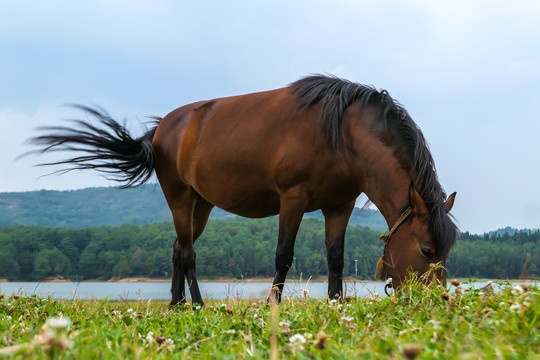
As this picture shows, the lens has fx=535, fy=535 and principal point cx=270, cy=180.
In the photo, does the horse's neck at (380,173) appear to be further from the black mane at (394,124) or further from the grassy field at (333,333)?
the grassy field at (333,333)

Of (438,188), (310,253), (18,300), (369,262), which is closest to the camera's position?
(438,188)

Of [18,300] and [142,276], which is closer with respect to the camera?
[18,300]

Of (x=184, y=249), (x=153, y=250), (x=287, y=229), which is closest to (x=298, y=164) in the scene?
(x=287, y=229)

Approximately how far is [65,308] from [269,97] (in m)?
3.54

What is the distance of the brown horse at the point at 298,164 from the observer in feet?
17.9

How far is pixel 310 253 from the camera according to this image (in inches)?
3952

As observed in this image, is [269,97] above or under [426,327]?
above

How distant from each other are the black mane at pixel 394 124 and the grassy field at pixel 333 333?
1.05 metres

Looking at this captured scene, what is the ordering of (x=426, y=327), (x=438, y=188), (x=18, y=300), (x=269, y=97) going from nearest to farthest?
(x=426, y=327) → (x=438, y=188) → (x=18, y=300) → (x=269, y=97)

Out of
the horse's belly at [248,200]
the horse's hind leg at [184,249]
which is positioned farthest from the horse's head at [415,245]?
the horse's hind leg at [184,249]

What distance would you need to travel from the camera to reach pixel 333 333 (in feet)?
10.9

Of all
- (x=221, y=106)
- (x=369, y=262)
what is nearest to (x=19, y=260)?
(x=369, y=262)

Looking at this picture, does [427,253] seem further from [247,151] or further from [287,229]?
[247,151]

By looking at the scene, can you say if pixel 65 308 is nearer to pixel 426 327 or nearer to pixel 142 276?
pixel 426 327
